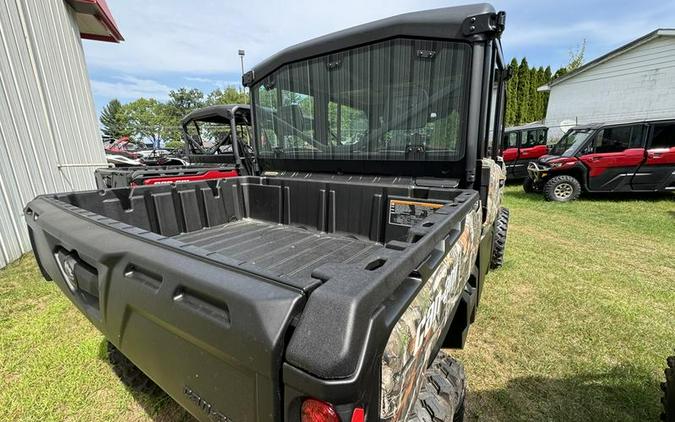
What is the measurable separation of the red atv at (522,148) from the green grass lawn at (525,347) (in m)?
7.06

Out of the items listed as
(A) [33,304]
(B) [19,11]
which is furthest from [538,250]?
(B) [19,11]

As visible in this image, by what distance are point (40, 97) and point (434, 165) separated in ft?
22.2

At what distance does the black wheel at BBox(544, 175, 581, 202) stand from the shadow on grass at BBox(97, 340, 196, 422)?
999 centimetres

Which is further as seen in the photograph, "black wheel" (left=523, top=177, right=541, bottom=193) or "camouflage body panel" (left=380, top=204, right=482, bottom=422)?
"black wheel" (left=523, top=177, right=541, bottom=193)

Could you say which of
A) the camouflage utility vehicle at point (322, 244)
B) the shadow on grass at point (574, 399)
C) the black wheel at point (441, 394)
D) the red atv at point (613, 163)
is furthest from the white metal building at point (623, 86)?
the black wheel at point (441, 394)

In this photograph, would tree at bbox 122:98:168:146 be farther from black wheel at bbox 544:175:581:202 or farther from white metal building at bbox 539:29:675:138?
black wheel at bbox 544:175:581:202

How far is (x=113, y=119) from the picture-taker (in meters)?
56.0

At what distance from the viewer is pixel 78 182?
6.42m

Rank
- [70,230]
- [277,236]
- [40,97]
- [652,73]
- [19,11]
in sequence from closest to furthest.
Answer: [70,230] → [277,236] → [19,11] → [40,97] → [652,73]

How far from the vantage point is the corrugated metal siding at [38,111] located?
4562mm

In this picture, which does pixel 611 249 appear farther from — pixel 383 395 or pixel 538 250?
pixel 383 395

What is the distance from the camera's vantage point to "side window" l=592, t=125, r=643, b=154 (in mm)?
8250

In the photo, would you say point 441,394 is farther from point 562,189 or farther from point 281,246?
point 562,189

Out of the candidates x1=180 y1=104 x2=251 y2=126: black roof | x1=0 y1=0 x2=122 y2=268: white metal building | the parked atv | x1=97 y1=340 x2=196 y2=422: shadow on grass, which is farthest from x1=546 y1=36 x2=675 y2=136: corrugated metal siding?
x1=0 y1=0 x2=122 y2=268: white metal building
